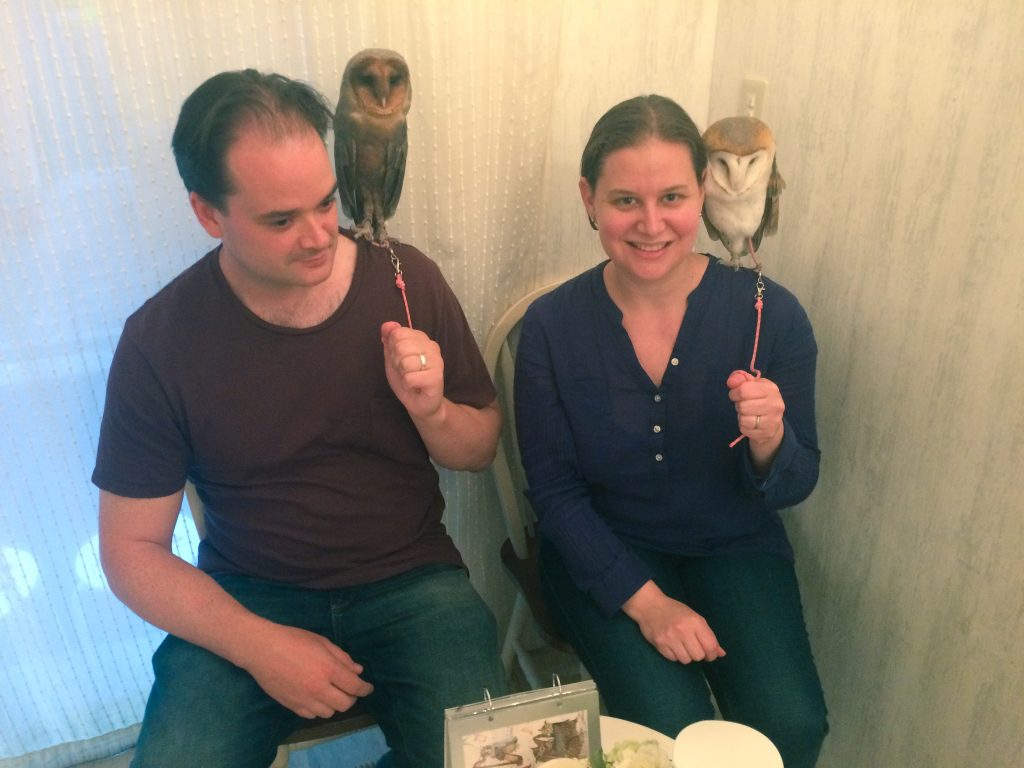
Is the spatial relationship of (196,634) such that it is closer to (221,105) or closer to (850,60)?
(221,105)

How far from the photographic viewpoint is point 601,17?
4.57 feet

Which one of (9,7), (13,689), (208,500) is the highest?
(9,7)

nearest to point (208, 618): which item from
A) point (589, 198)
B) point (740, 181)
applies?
point (589, 198)

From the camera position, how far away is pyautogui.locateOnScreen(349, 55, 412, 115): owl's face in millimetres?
1026

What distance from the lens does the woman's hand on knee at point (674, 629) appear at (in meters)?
1.11

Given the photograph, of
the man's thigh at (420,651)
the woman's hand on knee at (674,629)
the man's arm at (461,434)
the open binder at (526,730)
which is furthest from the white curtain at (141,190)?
the open binder at (526,730)

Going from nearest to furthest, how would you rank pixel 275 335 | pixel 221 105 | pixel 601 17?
1. pixel 221 105
2. pixel 275 335
3. pixel 601 17

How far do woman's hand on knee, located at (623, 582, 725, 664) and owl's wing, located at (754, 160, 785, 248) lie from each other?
511 millimetres

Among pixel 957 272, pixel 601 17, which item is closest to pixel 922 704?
pixel 957 272

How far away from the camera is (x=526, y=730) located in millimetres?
763

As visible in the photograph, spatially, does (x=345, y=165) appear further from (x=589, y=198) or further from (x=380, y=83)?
(x=589, y=198)

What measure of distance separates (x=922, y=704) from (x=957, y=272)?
62 cm

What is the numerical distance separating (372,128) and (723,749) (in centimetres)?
80

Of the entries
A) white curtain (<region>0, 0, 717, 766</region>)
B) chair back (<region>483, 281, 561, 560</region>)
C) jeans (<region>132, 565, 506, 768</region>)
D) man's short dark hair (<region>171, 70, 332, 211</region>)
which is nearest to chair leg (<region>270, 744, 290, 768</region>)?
jeans (<region>132, 565, 506, 768</region>)
